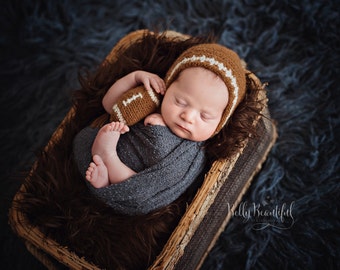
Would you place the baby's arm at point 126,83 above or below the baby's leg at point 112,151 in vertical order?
above

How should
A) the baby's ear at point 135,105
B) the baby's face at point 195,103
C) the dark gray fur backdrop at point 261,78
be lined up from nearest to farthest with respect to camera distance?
1. the baby's face at point 195,103
2. the baby's ear at point 135,105
3. the dark gray fur backdrop at point 261,78

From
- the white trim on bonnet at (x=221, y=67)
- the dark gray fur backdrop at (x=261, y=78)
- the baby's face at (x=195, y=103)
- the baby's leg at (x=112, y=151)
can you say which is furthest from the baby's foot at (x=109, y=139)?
the dark gray fur backdrop at (x=261, y=78)

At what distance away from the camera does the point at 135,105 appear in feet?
3.75

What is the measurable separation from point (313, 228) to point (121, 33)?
1.24m

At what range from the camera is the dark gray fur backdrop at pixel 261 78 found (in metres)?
1.38

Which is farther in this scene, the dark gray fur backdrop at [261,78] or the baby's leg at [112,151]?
the dark gray fur backdrop at [261,78]

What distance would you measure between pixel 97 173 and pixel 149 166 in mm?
164

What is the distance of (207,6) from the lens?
5.80 ft

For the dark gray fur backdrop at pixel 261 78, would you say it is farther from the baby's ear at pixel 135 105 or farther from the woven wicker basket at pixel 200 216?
the baby's ear at pixel 135 105

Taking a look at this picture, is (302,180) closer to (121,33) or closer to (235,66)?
(235,66)

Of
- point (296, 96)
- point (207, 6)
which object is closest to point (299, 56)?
point (296, 96)

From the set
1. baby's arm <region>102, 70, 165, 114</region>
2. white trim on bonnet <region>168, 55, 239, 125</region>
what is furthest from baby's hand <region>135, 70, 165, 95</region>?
white trim on bonnet <region>168, 55, 239, 125</region>

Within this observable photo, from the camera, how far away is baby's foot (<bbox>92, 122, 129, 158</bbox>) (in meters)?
1.09

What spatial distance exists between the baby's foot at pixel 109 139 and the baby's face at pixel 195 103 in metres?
0.14
